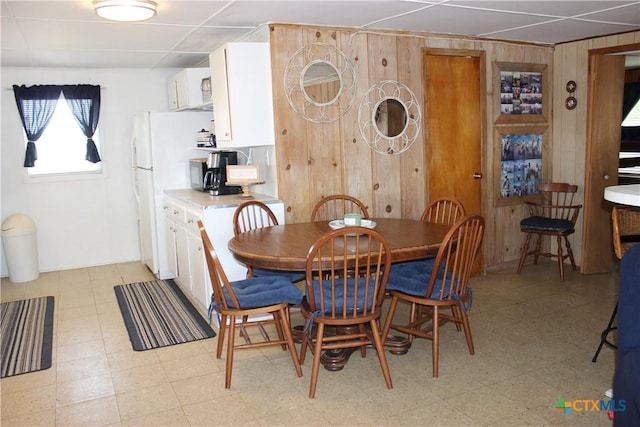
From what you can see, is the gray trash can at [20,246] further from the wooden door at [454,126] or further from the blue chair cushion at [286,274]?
the wooden door at [454,126]

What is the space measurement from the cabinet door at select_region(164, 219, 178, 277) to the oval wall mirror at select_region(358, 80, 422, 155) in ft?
6.20

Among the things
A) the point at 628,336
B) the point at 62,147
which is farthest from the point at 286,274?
the point at 62,147

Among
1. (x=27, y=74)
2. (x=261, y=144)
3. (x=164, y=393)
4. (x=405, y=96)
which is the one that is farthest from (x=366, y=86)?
(x=27, y=74)

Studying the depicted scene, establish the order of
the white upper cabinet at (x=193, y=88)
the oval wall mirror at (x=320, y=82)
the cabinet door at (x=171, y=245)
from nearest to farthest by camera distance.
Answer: the oval wall mirror at (x=320, y=82)
the cabinet door at (x=171, y=245)
the white upper cabinet at (x=193, y=88)

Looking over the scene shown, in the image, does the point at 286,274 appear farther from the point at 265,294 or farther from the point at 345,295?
the point at 345,295

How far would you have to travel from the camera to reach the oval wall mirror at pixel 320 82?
13.1 feet

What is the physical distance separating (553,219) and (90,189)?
4722 mm

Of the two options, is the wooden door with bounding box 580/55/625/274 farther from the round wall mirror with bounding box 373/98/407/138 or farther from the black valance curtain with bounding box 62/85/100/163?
the black valance curtain with bounding box 62/85/100/163

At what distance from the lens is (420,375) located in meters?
3.02

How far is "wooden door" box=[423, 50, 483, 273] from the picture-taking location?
460cm

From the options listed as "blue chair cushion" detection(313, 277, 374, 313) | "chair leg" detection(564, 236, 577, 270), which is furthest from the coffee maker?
"chair leg" detection(564, 236, 577, 270)

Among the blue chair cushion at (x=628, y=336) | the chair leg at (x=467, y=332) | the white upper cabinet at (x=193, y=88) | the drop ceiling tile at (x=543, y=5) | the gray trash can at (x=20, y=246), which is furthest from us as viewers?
the gray trash can at (x=20, y=246)

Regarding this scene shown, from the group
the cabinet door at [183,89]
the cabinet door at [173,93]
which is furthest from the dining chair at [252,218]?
the cabinet door at [173,93]

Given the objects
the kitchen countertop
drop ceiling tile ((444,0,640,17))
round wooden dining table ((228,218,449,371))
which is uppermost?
drop ceiling tile ((444,0,640,17))
